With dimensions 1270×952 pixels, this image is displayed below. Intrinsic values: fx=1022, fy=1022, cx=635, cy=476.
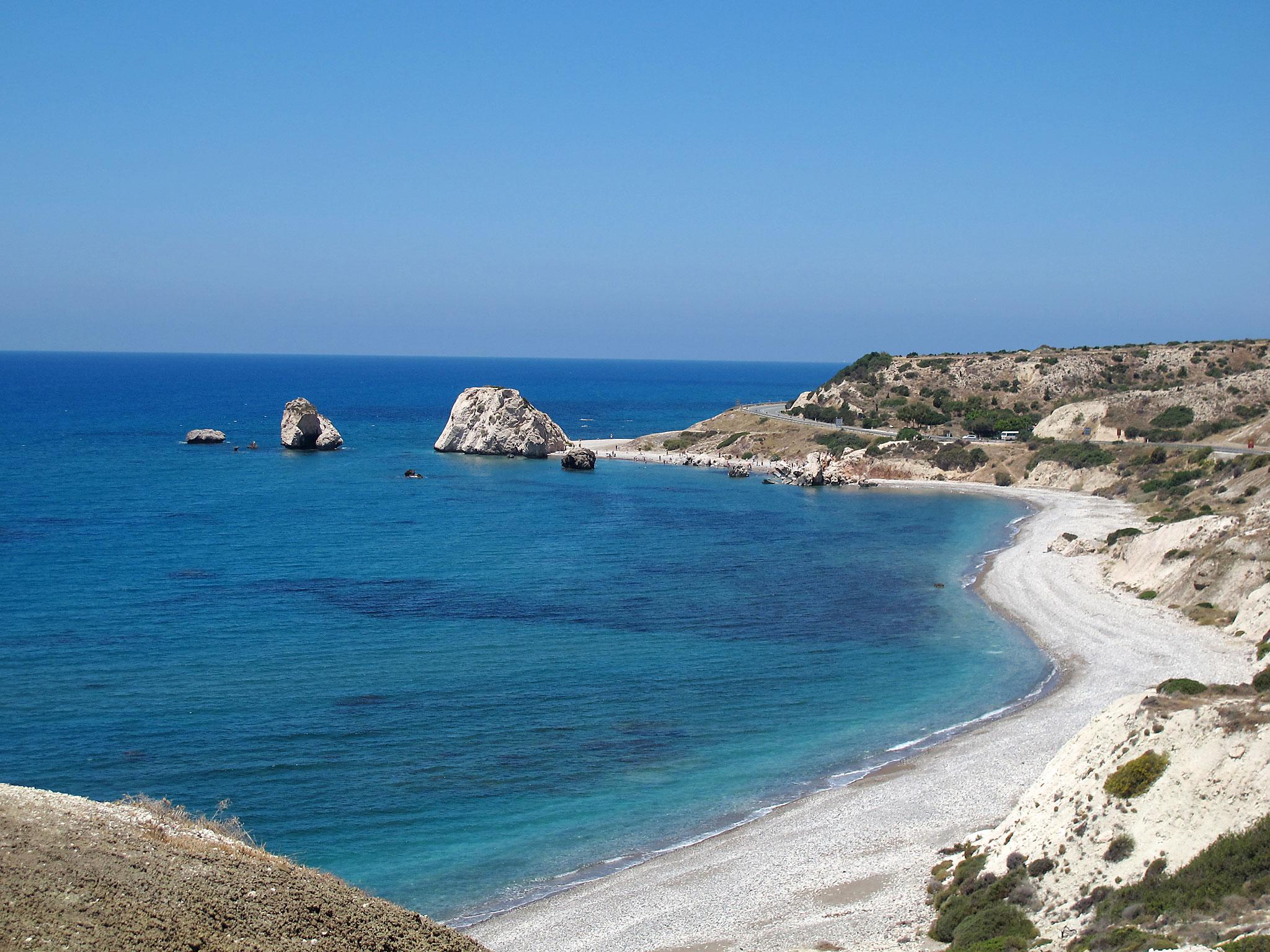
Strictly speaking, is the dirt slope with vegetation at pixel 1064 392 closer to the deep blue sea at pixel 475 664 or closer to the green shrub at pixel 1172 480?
the green shrub at pixel 1172 480

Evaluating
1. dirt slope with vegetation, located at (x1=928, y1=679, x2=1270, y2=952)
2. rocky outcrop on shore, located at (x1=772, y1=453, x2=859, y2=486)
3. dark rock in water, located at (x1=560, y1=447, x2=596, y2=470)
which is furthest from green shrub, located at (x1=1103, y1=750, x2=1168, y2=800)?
dark rock in water, located at (x1=560, y1=447, x2=596, y2=470)

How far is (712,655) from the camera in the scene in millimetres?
42094

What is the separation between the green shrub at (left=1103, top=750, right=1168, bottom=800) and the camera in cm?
2011

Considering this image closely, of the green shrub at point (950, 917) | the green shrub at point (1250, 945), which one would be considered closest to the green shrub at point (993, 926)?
the green shrub at point (950, 917)

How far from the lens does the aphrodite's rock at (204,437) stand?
12138 centimetres

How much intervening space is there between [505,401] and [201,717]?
297 feet

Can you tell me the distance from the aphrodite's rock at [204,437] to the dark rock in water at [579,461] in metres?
44.1

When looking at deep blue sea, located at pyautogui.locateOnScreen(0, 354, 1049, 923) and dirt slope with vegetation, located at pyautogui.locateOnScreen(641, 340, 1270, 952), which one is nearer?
dirt slope with vegetation, located at pyautogui.locateOnScreen(641, 340, 1270, 952)

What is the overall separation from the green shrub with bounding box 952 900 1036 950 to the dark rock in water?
90625 millimetres

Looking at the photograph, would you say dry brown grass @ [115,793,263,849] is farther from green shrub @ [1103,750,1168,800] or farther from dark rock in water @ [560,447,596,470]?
dark rock in water @ [560,447,596,470]

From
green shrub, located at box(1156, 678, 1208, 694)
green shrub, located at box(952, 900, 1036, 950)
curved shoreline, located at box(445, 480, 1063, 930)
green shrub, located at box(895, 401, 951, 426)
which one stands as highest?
green shrub, located at box(895, 401, 951, 426)

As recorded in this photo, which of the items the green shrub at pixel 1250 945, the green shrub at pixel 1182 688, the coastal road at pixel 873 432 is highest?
the coastal road at pixel 873 432

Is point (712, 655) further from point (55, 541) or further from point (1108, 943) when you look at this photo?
point (55, 541)

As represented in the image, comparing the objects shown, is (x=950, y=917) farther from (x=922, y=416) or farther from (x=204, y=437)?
(x=204, y=437)
